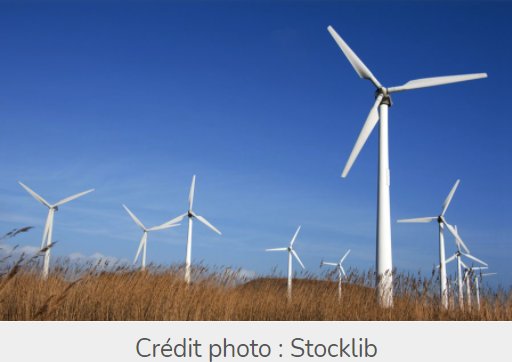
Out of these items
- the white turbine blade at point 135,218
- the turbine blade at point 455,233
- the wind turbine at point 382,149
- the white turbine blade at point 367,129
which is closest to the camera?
the wind turbine at point 382,149

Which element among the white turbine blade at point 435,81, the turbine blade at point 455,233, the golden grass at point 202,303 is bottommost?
the golden grass at point 202,303

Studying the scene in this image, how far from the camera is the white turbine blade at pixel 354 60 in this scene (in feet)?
71.8

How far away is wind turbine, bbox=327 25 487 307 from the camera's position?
1393 cm

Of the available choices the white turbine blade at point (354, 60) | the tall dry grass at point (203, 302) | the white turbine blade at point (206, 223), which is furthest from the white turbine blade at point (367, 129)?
the white turbine blade at point (206, 223)

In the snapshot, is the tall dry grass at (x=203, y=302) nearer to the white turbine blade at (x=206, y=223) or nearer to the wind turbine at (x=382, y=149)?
the wind turbine at (x=382, y=149)

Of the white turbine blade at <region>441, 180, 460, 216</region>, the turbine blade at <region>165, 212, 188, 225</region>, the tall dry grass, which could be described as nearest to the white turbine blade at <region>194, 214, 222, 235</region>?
the turbine blade at <region>165, 212, 188, 225</region>

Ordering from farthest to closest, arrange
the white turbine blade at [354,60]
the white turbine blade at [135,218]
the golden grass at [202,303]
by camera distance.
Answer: the white turbine blade at [135,218] → the white turbine blade at [354,60] → the golden grass at [202,303]

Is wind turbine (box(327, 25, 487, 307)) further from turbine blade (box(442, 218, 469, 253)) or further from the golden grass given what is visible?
turbine blade (box(442, 218, 469, 253))

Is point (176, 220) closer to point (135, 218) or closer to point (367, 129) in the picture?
point (135, 218)

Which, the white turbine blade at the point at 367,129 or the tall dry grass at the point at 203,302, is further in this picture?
the white turbine blade at the point at 367,129
